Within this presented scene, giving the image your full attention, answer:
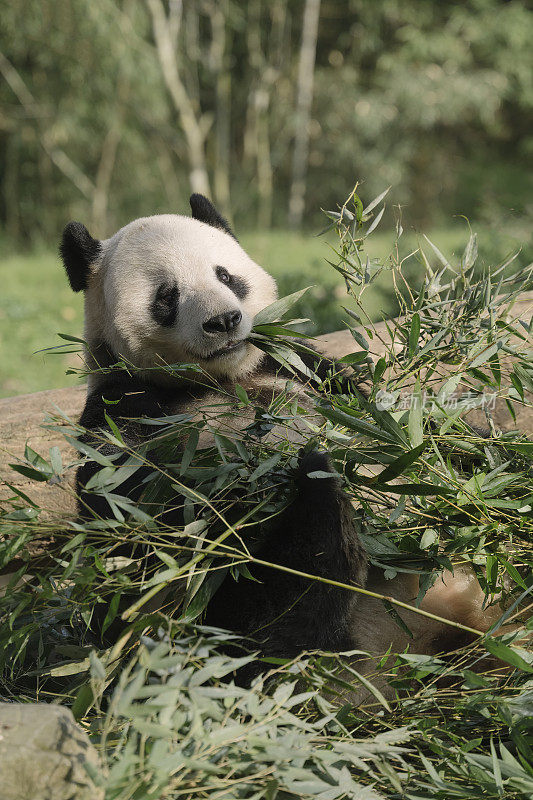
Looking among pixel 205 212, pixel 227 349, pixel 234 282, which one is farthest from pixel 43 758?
pixel 205 212

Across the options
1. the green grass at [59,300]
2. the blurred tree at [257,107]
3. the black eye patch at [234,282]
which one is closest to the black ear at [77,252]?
the black eye patch at [234,282]

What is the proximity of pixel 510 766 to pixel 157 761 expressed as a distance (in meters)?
0.84

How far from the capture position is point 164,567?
216 centimetres

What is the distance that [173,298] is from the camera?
9.05ft

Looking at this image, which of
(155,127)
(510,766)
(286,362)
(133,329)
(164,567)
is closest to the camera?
(510,766)

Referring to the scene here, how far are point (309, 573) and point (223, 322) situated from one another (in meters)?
0.89

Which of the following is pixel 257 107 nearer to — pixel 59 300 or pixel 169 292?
pixel 59 300

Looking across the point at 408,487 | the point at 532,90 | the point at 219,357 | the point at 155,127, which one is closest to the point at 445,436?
the point at 408,487

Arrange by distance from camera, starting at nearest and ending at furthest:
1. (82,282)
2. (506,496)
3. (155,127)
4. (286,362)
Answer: (506,496) → (286,362) → (82,282) → (155,127)

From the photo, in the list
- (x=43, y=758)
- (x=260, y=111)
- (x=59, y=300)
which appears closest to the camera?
(x=43, y=758)

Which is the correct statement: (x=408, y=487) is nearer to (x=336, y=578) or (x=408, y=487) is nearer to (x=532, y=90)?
(x=336, y=578)

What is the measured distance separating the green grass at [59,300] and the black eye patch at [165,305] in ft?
2.77

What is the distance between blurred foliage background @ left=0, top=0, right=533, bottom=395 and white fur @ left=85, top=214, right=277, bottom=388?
805 centimetres

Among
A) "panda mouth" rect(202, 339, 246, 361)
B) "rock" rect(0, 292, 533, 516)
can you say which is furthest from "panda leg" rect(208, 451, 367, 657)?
"rock" rect(0, 292, 533, 516)
